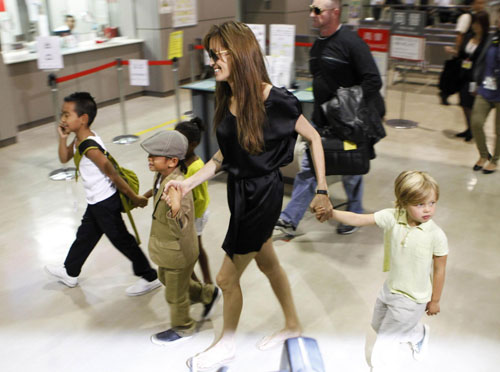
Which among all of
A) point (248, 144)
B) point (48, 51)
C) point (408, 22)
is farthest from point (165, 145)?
point (408, 22)

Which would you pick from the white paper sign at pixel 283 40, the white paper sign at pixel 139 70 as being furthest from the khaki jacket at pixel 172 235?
the white paper sign at pixel 139 70

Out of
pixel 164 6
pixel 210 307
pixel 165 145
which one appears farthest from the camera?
pixel 164 6

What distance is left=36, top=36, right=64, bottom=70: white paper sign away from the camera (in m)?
6.77

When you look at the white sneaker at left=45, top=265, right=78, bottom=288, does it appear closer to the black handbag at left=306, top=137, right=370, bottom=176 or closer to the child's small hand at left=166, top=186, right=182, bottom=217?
the child's small hand at left=166, top=186, right=182, bottom=217

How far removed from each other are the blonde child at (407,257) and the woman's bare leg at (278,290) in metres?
0.45

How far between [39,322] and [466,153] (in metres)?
5.42

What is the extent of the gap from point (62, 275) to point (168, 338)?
1140 mm

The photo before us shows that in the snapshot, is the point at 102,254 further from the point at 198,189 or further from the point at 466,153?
the point at 466,153

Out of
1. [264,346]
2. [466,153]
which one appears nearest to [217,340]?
[264,346]

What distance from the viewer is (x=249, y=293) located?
12.3 ft

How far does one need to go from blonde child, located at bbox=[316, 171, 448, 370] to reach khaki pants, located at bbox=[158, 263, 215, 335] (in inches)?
37.2

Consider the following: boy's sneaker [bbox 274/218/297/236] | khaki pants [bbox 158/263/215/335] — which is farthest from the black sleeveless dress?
boy's sneaker [bbox 274/218/297/236]

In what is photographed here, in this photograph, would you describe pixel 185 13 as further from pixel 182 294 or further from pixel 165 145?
A: pixel 182 294

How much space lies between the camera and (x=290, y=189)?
18.5 ft
